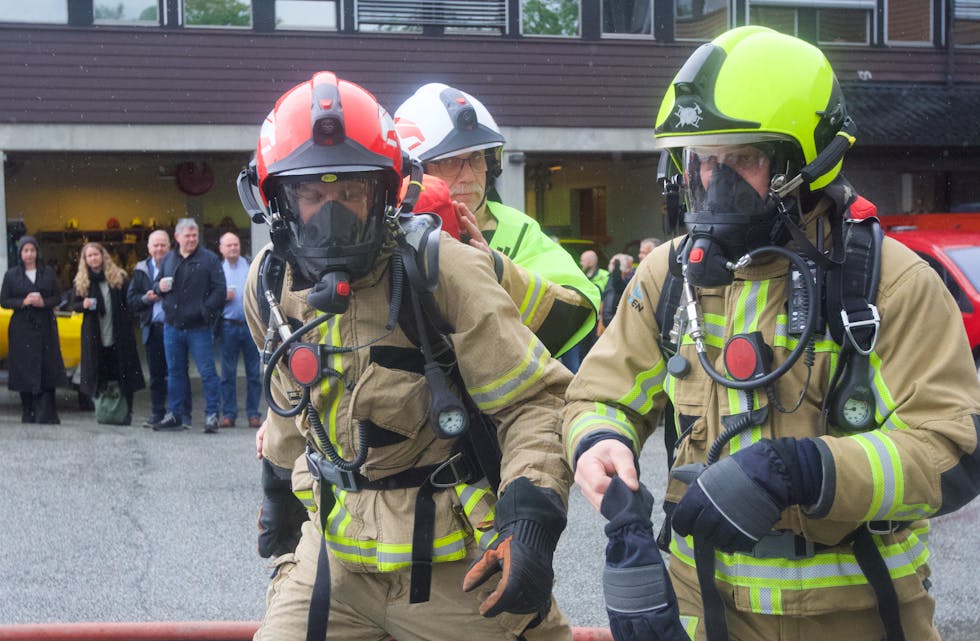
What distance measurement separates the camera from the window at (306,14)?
621 inches

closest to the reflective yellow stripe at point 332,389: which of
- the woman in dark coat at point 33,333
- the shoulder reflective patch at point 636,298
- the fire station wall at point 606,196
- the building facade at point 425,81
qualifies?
the shoulder reflective patch at point 636,298

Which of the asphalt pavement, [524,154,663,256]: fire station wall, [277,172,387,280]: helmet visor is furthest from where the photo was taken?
[524,154,663,256]: fire station wall

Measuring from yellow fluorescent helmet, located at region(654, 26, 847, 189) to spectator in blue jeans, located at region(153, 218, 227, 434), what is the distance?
8749 millimetres

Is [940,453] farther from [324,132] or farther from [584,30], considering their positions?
[584,30]

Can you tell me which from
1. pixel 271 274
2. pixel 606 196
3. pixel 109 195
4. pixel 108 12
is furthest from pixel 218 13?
pixel 271 274

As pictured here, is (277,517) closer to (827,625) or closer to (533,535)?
(533,535)

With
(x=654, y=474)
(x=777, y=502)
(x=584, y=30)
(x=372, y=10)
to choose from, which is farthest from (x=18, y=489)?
(x=584, y=30)

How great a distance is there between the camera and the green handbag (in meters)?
11.2

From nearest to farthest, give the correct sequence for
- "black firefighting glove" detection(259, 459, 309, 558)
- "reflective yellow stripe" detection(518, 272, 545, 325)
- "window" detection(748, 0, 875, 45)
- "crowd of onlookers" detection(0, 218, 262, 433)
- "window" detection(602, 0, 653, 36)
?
"black firefighting glove" detection(259, 459, 309, 558)
"reflective yellow stripe" detection(518, 272, 545, 325)
"crowd of onlookers" detection(0, 218, 262, 433)
"window" detection(602, 0, 653, 36)
"window" detection(748, 0, 875, 45)

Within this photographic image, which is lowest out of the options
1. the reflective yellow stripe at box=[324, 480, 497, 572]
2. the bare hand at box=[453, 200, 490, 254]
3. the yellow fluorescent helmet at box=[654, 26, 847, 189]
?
the reflective yellow stripe at box=[324, 480, 497, 572]

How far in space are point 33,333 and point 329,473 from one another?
365 inches

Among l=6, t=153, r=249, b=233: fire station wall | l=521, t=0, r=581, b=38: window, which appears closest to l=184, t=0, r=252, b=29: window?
l=6, t=153, r=249, b=233: fire station wall

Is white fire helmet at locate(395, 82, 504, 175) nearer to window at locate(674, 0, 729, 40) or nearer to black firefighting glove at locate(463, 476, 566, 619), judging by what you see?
black firefighting glove at locate(463, 476, 566, 619)

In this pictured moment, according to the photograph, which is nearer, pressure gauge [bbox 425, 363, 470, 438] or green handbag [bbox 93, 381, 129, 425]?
pressure gauge [bbox 425, 363, 470, 438]
